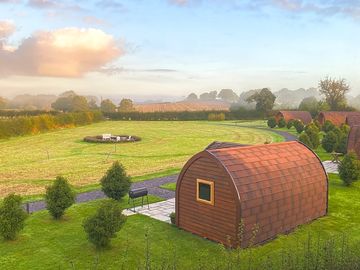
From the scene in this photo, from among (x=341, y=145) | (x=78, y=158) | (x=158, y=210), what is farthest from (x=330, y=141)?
(x=78, y=158)

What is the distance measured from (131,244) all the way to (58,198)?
5.16 metres

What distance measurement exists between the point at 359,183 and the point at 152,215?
1586cm

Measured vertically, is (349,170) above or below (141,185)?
above

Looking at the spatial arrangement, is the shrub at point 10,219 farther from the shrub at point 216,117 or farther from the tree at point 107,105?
the tree at point 107,105

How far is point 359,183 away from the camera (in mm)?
25828

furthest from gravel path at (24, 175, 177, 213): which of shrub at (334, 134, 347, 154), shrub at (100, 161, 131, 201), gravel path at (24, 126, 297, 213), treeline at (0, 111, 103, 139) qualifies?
treeline at (0, 111, 103, 139)

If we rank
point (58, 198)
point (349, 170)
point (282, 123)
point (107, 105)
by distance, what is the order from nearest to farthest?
point (58, 198) < point (349, 170) < point (282, 123) < point (107, 105)

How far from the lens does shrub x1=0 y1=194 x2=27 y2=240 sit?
50.5ft

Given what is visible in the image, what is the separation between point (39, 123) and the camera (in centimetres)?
6512

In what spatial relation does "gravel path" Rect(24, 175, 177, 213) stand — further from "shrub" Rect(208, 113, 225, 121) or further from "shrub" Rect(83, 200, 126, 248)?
"shrub" Rect(208, 113, 225, 121)

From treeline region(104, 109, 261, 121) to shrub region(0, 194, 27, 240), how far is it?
87848 millimetres

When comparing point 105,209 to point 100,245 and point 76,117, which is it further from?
point 76,117

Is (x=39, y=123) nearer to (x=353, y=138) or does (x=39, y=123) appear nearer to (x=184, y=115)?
(x=184, y=115)

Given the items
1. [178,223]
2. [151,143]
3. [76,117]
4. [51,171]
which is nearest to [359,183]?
[178,223]
